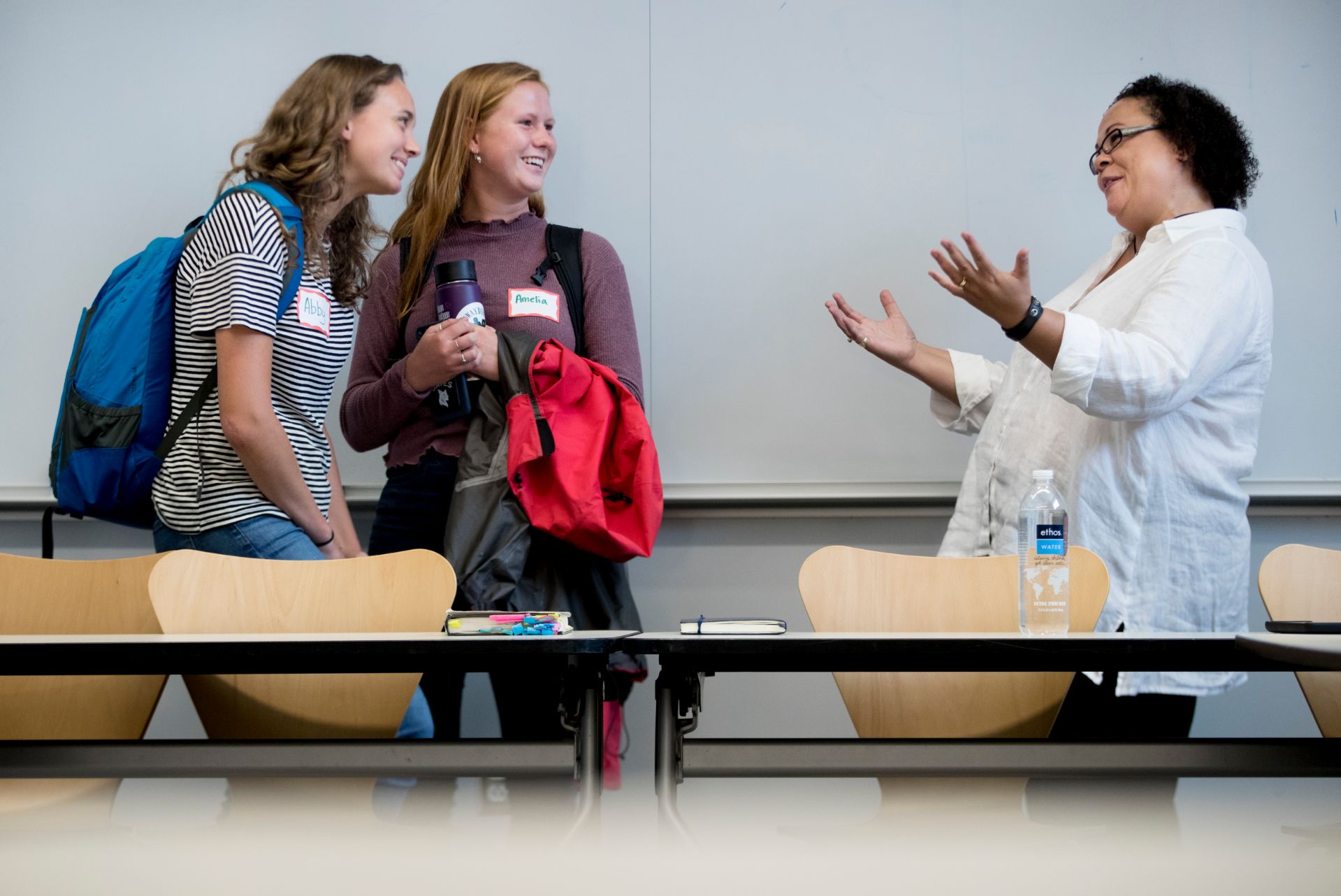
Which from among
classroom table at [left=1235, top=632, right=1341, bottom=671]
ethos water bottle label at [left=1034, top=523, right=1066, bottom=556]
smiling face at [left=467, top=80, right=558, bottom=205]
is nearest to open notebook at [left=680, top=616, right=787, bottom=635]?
ethos water bottle label at [left=1034, top=523, right=1066, bottom=556]

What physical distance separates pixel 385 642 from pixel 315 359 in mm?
971

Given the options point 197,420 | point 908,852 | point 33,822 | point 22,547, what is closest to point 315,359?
point 197,420

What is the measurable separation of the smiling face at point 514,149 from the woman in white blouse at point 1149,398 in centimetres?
92

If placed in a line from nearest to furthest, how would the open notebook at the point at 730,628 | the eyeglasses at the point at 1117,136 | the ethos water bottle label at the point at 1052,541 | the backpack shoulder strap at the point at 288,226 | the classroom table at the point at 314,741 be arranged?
the classroom table at the point at 314,741 < the open notebook at the point at 730,628 < the ethos water bottle label at the point at 1052,541 < the backpack shoulder strap at the point at 288,226 < the eyeglasses at the point at 1117,136

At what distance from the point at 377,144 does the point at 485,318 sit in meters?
0.39

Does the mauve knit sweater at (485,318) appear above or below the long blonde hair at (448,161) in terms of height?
below

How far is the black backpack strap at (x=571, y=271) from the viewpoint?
2293 mm

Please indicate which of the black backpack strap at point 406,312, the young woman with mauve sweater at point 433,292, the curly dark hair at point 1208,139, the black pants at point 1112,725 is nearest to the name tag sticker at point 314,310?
the young woman with mauve sweater at point 433,292

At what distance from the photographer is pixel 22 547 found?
283 centimetres

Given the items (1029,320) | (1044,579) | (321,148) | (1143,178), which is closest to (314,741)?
(1044,579)

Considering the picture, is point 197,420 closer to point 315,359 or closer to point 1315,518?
point 315,359

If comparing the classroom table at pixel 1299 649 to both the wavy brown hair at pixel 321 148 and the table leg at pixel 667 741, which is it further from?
the wavy brown hair at pixel 321 148

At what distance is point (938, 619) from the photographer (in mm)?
1825

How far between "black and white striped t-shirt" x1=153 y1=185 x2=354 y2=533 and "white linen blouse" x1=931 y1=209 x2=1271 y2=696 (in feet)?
4.31
